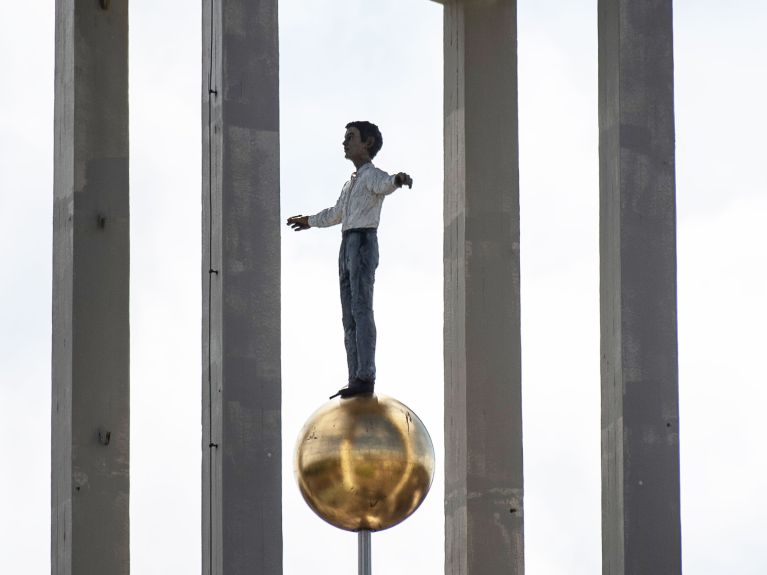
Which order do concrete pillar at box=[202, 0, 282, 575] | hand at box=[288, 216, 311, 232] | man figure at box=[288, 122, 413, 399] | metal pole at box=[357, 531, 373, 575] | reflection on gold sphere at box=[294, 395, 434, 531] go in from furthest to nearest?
1. hand at box=[288, 216, 311, 232]
2. man figure at box=[288, 122, 413, 399]
3. metal pole at box=[357, 531, 373, 575]
4. reflection on gold sphere at box=[294, 395, 434, 531]
5. concrete pillar at box=[202, 0, 282, 575]

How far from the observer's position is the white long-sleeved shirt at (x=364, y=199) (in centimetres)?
2775

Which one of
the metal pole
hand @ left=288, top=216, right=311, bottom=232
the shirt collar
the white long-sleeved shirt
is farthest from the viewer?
hand @ left=288, top=216, right=311, bottom=232

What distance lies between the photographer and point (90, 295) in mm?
28156

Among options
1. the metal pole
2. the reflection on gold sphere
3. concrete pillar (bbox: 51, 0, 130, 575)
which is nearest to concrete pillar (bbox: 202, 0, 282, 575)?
the reflection on gold sphere

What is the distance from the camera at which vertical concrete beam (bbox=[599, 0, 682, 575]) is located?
91.9ft

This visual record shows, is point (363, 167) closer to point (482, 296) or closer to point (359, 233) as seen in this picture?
point (359, 233)

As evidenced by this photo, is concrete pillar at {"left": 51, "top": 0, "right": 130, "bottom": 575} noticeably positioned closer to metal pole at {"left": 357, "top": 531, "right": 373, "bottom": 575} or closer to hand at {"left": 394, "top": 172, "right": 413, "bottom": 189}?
metal pole at {"left": 357, "top": 531, "right": 373, "bottom": 575}

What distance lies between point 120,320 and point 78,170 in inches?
50.2

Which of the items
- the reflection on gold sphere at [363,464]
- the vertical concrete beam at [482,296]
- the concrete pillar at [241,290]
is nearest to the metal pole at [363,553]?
the reflection on gold sphere at [363,464]

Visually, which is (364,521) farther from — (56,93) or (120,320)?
(56,93)

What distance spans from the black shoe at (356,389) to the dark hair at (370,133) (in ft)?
6.56

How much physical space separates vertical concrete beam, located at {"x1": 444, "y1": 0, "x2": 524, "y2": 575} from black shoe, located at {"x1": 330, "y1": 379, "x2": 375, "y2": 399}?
7.25 feet

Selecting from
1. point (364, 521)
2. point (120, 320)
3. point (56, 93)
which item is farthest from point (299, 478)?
point (56, 93)

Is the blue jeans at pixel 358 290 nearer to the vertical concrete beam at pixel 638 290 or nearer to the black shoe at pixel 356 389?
the black shoe at pixel 356 389
